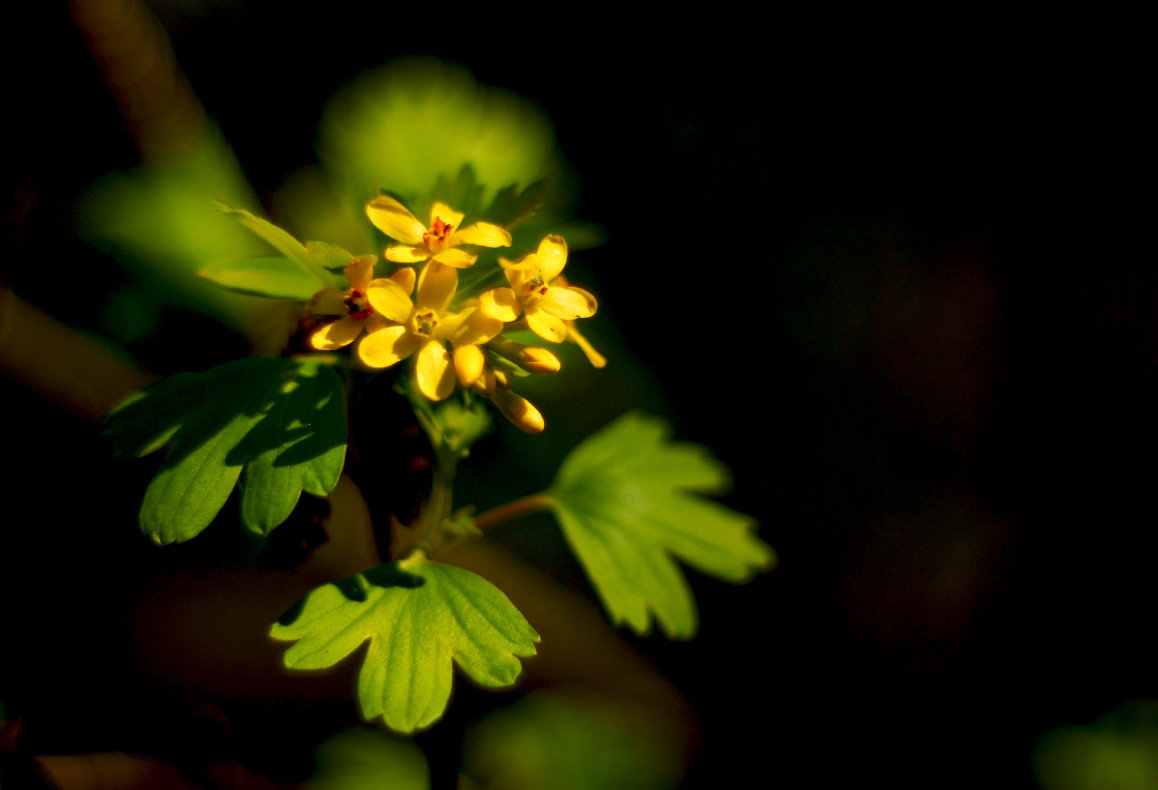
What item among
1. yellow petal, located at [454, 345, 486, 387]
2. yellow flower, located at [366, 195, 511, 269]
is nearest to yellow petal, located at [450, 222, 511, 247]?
yellow flower, located at [366, 195, 511, 269]

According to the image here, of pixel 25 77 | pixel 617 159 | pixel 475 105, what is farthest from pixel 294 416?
pixel 617 159

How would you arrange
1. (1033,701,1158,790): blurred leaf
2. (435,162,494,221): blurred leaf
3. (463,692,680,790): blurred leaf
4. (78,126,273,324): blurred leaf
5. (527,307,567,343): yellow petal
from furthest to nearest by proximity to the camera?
(1033,701,1158,790): blurred leaf
(463,692,680,790): blurred leaf
(78,126,273,324): blurred leaf
(435,162,494,221): blurred leaf
(527,307,567,343): yellow petal

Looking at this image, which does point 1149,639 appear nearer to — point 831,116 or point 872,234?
point 872,234

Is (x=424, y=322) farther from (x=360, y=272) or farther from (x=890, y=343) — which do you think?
(x=890, y=343)

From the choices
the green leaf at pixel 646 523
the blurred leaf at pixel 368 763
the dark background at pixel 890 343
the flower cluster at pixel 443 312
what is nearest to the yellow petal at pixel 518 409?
the flower cluster at pixel 443 312

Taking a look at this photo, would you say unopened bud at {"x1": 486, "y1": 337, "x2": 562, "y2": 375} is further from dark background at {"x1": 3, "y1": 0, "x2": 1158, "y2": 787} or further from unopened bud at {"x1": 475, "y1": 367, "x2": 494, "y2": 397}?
dark background at {"x1": 3, "y1": 0, "x2": 1158, "y2": 787}

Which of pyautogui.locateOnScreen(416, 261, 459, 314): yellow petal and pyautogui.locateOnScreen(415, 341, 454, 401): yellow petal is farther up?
pyautogui.locateOnScreen(416, 261, 459, 314): yellow petal
